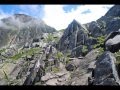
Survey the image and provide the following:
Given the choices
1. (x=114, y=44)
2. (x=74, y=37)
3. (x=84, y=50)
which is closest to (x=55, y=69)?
(x=114, y=44)

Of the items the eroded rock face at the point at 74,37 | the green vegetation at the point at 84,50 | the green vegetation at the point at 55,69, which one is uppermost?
the eroded rock face at the point at 74,37

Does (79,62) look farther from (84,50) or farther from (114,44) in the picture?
(114,44)

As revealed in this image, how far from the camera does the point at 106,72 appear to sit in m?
52.2

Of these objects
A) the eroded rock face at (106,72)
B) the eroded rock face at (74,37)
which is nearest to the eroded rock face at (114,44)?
the eroded rock face at (106,72)

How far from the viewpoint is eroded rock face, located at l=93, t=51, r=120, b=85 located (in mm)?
49362

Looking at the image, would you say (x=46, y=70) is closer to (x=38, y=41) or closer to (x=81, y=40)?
(x=81, y=40)

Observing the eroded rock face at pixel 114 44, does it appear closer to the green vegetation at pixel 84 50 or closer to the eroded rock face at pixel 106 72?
the eroded rock face at pixel 106 72

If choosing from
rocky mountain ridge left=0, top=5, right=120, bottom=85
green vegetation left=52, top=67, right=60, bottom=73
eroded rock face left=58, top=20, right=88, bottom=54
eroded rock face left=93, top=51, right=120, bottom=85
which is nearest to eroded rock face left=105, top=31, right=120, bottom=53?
rocky mountain ridge left=0, top=5, right=120, bottom=85

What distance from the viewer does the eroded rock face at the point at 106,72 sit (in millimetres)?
49362

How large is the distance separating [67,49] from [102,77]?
64619 millimetres

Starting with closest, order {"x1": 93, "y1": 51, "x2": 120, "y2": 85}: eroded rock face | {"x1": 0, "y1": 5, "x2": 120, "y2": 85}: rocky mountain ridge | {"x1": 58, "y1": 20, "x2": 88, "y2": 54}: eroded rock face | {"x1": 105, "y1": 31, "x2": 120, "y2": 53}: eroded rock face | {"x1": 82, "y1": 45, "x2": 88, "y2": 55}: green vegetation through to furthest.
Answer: {"x1": 93, "y1": 51, "x2": 120, "y2": 85}: eroded rock face, {"x1": 0, "y1": 5, "x2": 120, "y2": 85}: rocky mountain ridge, {"x1": 105, "y1": 31, "x2": 120, "y2": 53}: eroded rock face, {"x1": 82, "y1": 45, "x2": 88, "y2": 55}: green vegetation, {"x1": 58, "y1": 20, "x2": 88, "y2": 54}: eroded rock face

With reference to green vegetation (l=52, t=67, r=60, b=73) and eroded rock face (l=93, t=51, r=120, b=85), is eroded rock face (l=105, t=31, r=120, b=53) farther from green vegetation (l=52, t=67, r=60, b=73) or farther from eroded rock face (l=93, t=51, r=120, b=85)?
eroded rock face (l=93, t=51, r=120, b=85)
